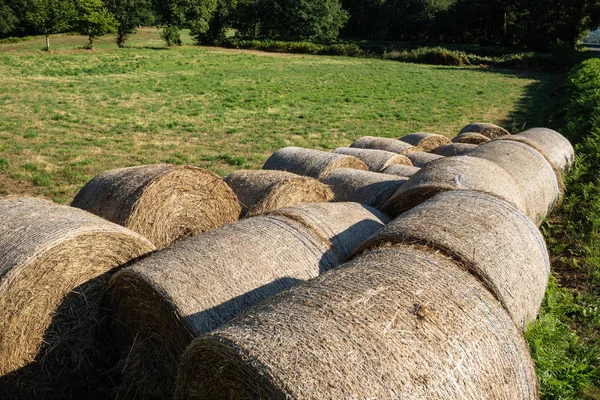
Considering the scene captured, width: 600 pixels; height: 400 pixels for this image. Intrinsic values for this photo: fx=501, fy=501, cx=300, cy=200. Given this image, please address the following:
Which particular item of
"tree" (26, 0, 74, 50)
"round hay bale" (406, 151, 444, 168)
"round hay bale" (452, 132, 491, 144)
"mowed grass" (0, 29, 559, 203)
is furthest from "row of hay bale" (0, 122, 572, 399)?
"tree" (26, 0, 74, 50)

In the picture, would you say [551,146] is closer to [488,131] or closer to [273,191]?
[488,131]

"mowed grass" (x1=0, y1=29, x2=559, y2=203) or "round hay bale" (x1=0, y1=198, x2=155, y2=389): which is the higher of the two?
"round hay bale" (x1=0, y1=198, x2=155, y2=389)

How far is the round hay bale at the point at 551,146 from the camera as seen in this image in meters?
9.14

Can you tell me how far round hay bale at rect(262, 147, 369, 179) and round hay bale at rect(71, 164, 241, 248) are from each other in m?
2.16

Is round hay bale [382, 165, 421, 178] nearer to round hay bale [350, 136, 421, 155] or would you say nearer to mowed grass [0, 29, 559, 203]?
round hay bale [350, 136, 421, 155]

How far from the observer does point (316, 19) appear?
67.8 metres

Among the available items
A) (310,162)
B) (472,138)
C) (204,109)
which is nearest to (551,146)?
(472,138)

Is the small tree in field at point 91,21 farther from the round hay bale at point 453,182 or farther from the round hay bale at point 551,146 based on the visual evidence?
the round hay bale at point 453,182

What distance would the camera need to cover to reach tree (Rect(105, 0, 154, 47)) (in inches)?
2544

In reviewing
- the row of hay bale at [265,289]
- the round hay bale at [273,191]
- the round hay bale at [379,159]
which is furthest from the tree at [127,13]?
the row of hay bale at [265,289]

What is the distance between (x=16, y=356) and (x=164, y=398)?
52.6 inches

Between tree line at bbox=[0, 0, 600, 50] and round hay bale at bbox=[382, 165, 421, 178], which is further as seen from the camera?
tree line at bbox=[0, 0, 600, 50]

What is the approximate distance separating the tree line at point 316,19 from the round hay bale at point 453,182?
5797 cm

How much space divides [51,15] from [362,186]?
61.0 m
